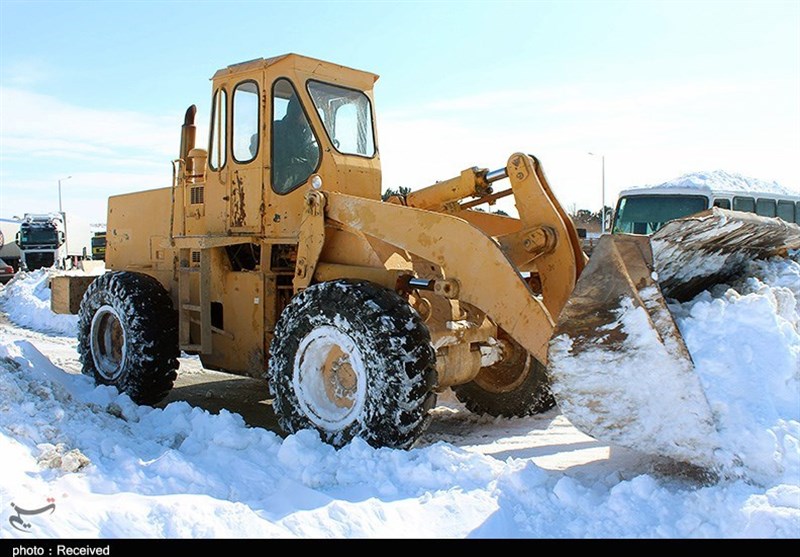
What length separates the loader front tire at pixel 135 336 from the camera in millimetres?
6859

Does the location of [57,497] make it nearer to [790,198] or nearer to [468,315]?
[468,315]

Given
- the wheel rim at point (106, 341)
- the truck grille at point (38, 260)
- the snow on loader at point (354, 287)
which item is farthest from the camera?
the truck grille at point (38, 260)

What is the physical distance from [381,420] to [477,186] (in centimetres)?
225

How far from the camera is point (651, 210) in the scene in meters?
13.2

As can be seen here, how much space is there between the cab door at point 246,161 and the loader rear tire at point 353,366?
152 cm

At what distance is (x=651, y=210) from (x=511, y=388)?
25.7 feet

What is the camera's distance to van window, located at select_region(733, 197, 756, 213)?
46.0 feet

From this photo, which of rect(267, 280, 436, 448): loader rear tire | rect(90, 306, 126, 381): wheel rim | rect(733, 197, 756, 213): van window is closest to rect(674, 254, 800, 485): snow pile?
rect(267, 280, 436, 448): loader rear tire

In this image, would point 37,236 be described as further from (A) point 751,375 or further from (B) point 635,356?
(A) point 751,375

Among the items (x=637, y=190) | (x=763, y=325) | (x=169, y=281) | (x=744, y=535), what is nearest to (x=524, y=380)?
(x=763, y=325)

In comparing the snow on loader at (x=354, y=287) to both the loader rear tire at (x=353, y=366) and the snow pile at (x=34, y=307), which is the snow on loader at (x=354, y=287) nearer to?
the loader rear tire at (x=353, y=366)

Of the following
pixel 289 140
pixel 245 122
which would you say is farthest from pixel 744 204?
pixel 245 122

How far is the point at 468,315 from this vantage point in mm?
5840

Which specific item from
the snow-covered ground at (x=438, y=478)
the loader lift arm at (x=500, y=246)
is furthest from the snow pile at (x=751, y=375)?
the loader lift arm at (x=500, y=246)
